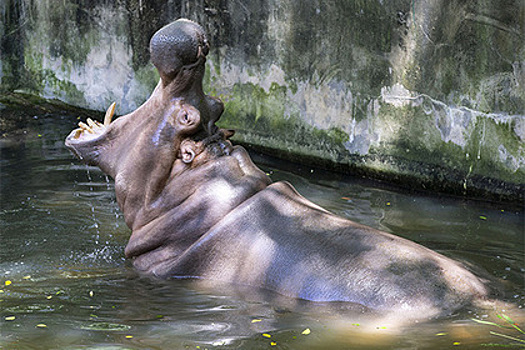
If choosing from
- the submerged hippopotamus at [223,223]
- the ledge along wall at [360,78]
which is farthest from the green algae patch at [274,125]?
the submerged hippopotamus at [223,223]

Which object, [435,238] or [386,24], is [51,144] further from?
[435,238]

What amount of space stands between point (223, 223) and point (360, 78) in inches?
140

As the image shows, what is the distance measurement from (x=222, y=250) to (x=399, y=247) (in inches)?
40.4

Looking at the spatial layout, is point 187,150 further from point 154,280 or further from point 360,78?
point 360,78

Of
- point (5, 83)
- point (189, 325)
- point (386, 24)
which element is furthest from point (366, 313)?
point (5, 83)

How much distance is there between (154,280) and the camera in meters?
4.77

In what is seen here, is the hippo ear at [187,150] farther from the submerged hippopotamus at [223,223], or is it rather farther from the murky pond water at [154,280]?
the murky pond water at [154,280]

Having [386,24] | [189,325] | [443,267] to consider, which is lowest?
[189,325]

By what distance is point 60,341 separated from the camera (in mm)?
3756

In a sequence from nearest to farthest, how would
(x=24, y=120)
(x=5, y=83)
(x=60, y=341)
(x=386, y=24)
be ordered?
(x=60, y=341), (x=386, y=24), (x=24, y=120), (x=5, y=83)

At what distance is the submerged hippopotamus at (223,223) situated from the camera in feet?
13.1

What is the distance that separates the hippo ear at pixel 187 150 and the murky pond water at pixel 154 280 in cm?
77

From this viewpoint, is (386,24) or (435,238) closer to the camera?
(435,238)

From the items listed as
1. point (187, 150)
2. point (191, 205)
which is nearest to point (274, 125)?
point (187, 150)
